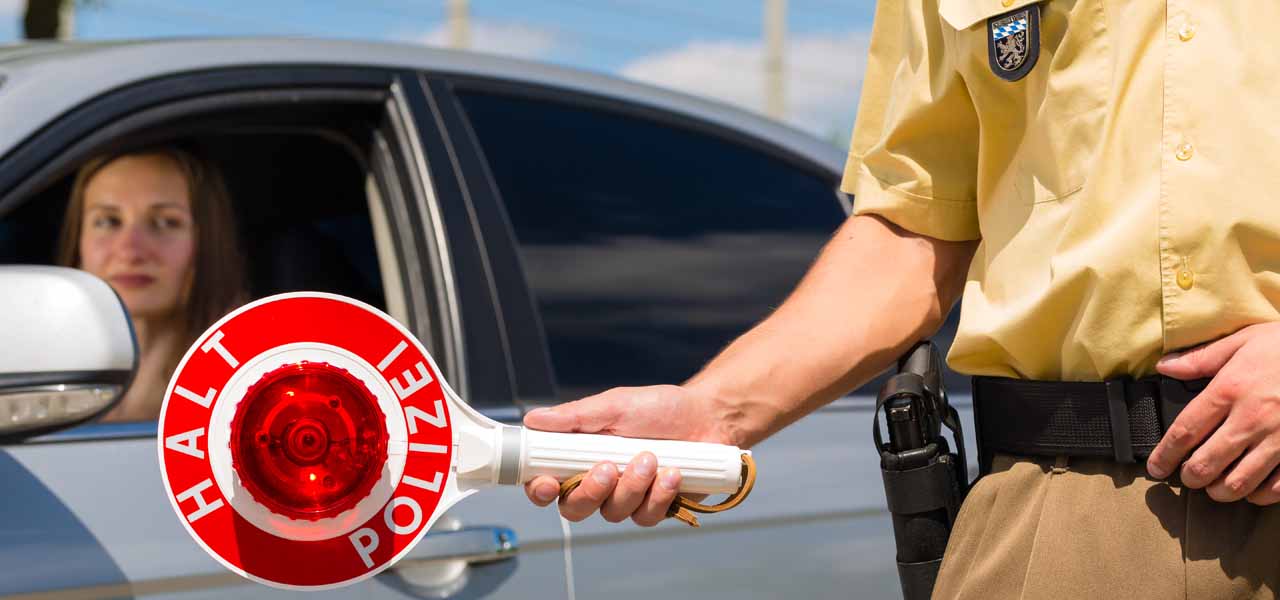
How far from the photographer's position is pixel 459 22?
15719 millimetres

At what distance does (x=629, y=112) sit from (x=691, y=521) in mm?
1431

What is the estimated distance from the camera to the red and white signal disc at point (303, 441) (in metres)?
1.08

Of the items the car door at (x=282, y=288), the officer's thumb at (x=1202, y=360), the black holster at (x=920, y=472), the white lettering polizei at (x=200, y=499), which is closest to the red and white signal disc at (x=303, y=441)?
the white lettering polizei at (x=200, y=499)

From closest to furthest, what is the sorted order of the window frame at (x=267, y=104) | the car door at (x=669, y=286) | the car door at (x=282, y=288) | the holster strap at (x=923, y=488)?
the holster strap at (x=923, y=488) → the car door at (x=282, y=288) → the window frame at (x=267, y=104) → the car door at (x=669, y=286)

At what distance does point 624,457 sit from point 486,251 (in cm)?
111

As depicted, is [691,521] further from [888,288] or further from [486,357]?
[486,357]

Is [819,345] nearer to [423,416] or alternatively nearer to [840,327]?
[840,327]

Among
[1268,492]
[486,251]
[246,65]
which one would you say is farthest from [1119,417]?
[246,65]

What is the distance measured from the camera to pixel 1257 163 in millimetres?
1200

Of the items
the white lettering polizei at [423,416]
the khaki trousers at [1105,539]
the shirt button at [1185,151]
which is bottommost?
the khaki trousers at [1105,539]

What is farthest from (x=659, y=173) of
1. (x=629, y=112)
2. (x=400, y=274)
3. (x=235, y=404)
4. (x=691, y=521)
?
(x=235, y=404)

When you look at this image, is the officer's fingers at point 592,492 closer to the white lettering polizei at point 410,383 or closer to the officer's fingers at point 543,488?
the officer's fingers at point 543,488

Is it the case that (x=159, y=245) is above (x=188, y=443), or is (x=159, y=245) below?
above

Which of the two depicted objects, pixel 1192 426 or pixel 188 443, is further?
pixel 1192 426
